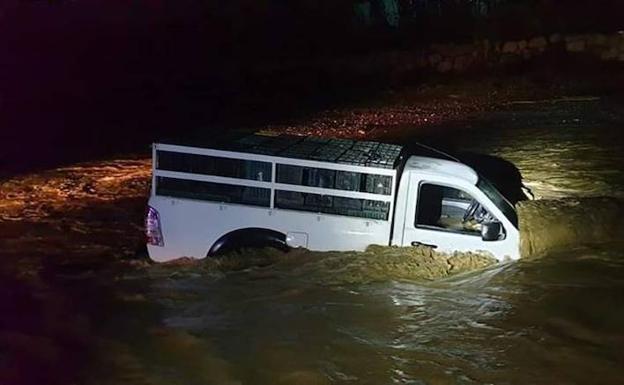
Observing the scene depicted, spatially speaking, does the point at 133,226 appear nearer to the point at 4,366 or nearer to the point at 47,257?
the point at 47,257

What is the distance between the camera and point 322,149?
1030 centimetres

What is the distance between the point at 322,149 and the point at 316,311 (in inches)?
85.6

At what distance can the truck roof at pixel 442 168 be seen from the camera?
390 inches

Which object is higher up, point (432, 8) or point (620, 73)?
point (432, 8)

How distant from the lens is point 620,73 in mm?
28094

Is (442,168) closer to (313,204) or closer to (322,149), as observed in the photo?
(322,149)

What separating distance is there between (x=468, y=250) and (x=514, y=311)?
3.42 feet

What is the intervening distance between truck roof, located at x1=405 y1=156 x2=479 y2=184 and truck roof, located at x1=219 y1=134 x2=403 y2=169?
21 cm

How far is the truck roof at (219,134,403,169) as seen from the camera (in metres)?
9.84

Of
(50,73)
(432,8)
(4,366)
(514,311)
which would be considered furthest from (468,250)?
(432,8)

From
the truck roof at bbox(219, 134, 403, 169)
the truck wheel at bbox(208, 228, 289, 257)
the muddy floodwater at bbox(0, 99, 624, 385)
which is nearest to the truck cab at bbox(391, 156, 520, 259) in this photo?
the muddy floodwater at bbox(0, 99, 624, 385)

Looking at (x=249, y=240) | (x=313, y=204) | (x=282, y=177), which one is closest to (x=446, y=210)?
(x=313, y=204)

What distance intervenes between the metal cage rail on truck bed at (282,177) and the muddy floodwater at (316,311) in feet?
1.98

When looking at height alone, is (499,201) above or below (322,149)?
below
